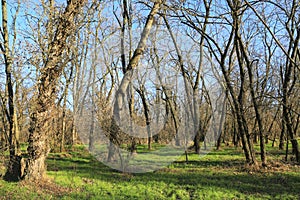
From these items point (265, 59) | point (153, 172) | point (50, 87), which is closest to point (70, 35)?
point (50, 87)

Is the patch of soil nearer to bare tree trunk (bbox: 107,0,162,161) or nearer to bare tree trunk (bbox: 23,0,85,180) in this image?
bare tree trunk (bbox: 23,0,85,180)

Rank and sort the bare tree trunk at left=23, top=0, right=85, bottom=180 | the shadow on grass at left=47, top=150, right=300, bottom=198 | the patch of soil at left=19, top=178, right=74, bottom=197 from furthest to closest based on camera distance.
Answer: the bare tree trunk at left=23, top=0, right=85, bottom=180 < the shadow on grass at left=47, top=150, right=300, bottom=198 < the patch of soil at left=19, top=178, right=74, bottom=197

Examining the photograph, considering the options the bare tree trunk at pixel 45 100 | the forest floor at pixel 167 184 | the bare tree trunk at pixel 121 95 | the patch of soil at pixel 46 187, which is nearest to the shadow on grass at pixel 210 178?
the forest floor at pixel 167 184

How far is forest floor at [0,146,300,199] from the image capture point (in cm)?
658

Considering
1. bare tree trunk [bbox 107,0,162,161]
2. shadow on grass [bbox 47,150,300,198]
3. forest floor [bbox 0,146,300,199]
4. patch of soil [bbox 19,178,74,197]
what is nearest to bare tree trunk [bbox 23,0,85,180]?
patch of soil [bbox 19,178,74,197]

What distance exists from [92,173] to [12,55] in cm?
417

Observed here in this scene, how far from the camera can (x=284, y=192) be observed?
7.12m

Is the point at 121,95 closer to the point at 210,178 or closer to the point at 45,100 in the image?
the point at 45,100

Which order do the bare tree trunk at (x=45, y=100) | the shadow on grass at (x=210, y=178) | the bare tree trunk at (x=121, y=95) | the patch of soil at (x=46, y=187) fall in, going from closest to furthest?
1. the patch of soil at (x=46, y=187)
2. the shadow on grass at (x=210, y=178)
3. the bare tree trunk at (x=45, y=100)
4. the bare tree trunk at (x=121, y=95)

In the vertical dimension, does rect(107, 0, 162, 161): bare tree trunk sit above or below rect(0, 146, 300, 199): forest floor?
above

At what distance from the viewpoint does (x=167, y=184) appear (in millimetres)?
7777

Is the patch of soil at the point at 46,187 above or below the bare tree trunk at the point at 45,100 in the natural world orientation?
below

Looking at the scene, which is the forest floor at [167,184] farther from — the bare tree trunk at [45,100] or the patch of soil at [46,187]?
the bare tree trunk at [45,100]

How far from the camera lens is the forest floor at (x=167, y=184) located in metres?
6.58
